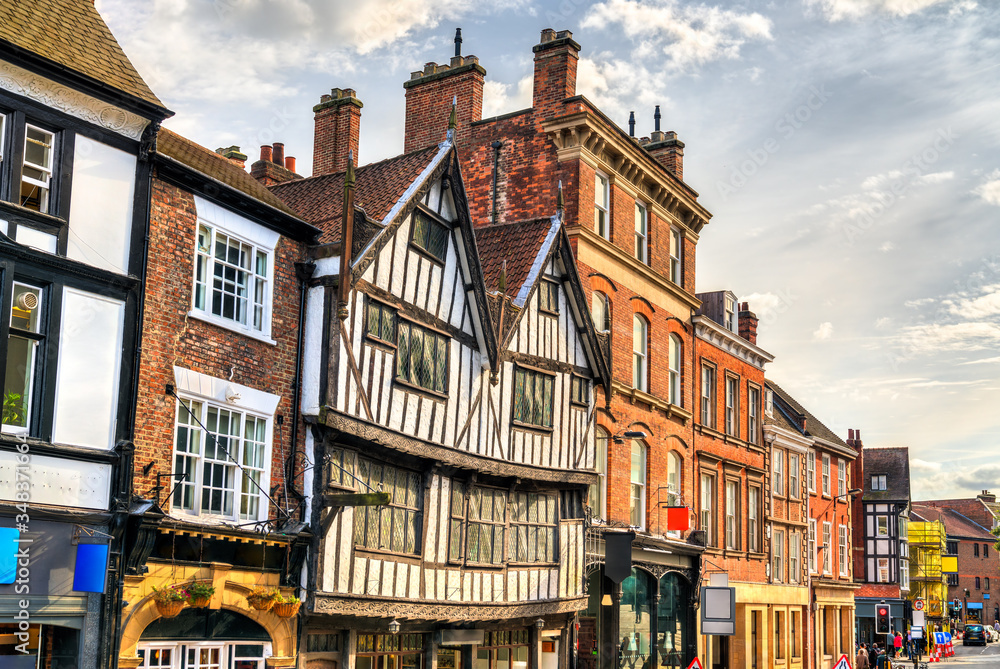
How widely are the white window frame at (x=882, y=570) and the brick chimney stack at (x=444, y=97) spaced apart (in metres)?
42.4

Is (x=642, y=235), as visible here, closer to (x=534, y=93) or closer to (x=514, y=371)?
(x=534, y=93)

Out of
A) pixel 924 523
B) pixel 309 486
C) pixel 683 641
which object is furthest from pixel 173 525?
pixel 924 523

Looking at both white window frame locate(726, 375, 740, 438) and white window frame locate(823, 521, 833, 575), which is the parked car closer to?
white window frame locate(823, 521, 833, 575)

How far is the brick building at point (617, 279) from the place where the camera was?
25.9 metres

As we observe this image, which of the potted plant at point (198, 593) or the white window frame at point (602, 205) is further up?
the white window frame at point (602, 205)

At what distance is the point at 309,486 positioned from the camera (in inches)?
645

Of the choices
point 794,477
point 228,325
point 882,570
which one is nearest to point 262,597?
point 228,325

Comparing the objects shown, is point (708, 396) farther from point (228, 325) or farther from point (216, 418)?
point (216, 418)

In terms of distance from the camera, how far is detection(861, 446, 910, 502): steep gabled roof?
62.0 meters

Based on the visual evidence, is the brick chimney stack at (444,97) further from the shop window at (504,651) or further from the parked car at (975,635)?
the parked car at (975,635)

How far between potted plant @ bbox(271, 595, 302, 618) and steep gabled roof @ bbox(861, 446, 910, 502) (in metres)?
52.2

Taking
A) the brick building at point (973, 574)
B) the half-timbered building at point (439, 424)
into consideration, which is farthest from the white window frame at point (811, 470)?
the brick building at point (973, 574)

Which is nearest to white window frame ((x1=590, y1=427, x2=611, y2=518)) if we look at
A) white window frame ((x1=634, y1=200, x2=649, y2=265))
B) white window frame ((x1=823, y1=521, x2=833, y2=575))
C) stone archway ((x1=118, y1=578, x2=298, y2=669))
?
white window frame ((x1=634, y1=200, x2=649, y2=265))

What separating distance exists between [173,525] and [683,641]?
1947cm
